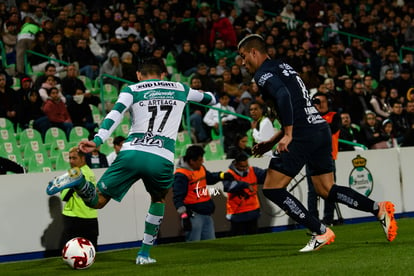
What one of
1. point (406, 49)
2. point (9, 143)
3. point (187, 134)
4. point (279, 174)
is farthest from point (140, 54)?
point (279, 174)

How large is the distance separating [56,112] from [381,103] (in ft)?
28.6

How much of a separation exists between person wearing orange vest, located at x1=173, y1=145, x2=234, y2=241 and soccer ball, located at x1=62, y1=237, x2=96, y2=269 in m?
3.90

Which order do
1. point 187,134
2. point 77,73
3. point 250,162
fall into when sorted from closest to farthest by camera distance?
point 250,162 → point 187,134 → point 77,73

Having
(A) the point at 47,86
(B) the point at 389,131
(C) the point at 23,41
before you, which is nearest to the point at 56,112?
(A) the point at 47,86

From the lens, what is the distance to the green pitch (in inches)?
294

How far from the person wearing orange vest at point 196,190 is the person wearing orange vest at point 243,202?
1.56ft

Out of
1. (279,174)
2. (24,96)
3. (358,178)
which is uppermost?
(24,96)

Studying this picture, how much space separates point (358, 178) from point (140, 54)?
7272 mm

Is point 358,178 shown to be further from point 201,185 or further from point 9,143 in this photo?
point 9,143

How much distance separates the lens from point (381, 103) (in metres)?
21.3

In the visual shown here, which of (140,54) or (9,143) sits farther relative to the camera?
(140,54)

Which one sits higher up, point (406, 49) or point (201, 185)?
point (406, 49)

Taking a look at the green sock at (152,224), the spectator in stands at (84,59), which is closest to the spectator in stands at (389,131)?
the spectator in stands at (84,59)

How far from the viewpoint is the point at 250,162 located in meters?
15.1
